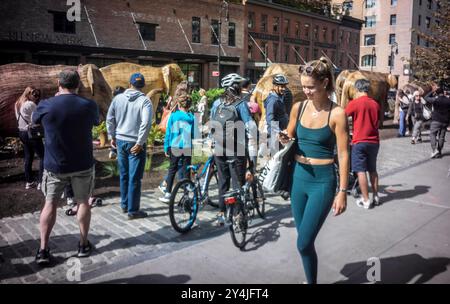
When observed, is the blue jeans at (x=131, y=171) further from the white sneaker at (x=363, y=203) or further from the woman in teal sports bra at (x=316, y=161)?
the white sneaker at (x=363, y=203)

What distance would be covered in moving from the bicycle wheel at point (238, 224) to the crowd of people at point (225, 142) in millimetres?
285

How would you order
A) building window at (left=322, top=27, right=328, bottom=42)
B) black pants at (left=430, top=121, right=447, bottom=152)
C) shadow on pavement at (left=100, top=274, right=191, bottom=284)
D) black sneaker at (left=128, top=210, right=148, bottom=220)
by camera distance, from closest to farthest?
shadow on pavement at (left=100, top=274, right=191, bottom=284), black sneaker at (left=128, top=210, right=148, bottom=220), black pants at (left=430, top=121, right=447, bottom=152), building window at (left=322, top=27, right=328, bottom=42)

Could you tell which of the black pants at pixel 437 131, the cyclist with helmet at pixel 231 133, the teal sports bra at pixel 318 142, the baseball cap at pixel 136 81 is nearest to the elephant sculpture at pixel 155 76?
the baseball cap at pixel 136 81

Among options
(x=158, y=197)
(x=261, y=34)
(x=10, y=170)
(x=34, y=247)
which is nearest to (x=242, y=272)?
(x=34, y=247)

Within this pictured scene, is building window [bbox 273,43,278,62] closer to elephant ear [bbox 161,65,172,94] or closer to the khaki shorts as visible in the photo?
elephant ear [bbox 161,65,172,94]

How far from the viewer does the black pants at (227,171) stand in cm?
491

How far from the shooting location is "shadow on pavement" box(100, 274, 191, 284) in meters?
3.80

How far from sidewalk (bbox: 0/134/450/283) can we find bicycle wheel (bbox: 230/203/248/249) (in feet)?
0.43

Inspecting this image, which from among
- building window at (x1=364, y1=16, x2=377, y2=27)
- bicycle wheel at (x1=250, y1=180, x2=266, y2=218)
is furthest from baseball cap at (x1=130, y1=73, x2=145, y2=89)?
building window at (x1=364, y1=16, x2=377, y2=27)

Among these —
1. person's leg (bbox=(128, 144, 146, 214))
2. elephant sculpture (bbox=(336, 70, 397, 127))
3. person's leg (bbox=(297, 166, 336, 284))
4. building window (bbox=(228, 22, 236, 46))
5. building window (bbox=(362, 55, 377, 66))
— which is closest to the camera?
person's leg (bbox=(297, 166, 336, 284))

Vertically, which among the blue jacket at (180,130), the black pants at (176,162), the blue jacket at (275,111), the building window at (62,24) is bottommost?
the black pants at (176,162)

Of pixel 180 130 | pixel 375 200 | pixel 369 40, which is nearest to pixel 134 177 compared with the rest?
pixel 180 130

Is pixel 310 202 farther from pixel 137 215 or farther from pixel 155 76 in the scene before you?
pixel 155 76
